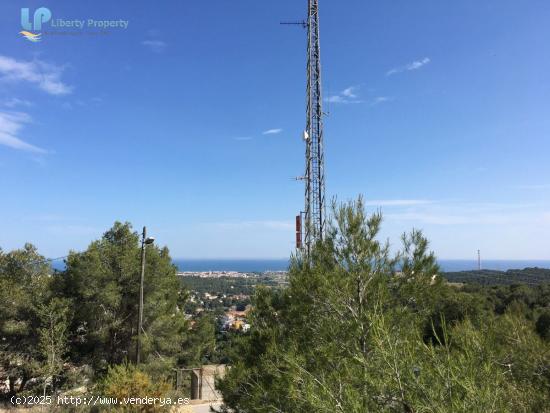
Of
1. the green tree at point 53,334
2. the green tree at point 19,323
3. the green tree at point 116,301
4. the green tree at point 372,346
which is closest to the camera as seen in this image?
the green tree at point 372,346

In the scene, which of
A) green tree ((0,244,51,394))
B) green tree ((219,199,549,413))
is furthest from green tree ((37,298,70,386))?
green tree ((219,199,549,413))

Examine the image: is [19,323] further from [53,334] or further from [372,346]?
[372,346]

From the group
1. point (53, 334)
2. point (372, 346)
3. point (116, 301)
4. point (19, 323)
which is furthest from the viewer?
point (116, 301)

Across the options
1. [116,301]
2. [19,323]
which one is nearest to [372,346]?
[116,301]

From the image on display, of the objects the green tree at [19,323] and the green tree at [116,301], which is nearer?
the green tree at [19,323]

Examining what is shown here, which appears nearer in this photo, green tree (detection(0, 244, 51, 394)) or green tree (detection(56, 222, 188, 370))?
green tree (detection(0, 244, 51, 394))

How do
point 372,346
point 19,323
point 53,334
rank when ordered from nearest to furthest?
1. point 372,346
2. point 53,334
3. point 19,323

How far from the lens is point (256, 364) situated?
664cm

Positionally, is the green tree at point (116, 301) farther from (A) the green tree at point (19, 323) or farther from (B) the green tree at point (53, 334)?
(A) the green tree at point (19, 323)

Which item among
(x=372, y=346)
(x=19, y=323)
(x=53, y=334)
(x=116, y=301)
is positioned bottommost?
(x=53, y=334)

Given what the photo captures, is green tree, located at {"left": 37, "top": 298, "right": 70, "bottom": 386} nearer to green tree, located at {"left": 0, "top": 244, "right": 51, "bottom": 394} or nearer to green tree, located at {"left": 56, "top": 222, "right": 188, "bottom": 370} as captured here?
green tree, located at {"left": 0, "top": 244, "right": 51, "bottom": 394}

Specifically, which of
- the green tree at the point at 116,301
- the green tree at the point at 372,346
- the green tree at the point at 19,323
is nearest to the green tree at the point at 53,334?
the green tree at the point at 19,323

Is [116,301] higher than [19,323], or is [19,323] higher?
[116,301]

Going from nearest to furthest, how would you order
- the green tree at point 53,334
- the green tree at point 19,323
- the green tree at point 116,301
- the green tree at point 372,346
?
the green tree at point 372,346 → the green tree at point 53,334 → the green tree at point 19,323 → the green tree at point 116,301
